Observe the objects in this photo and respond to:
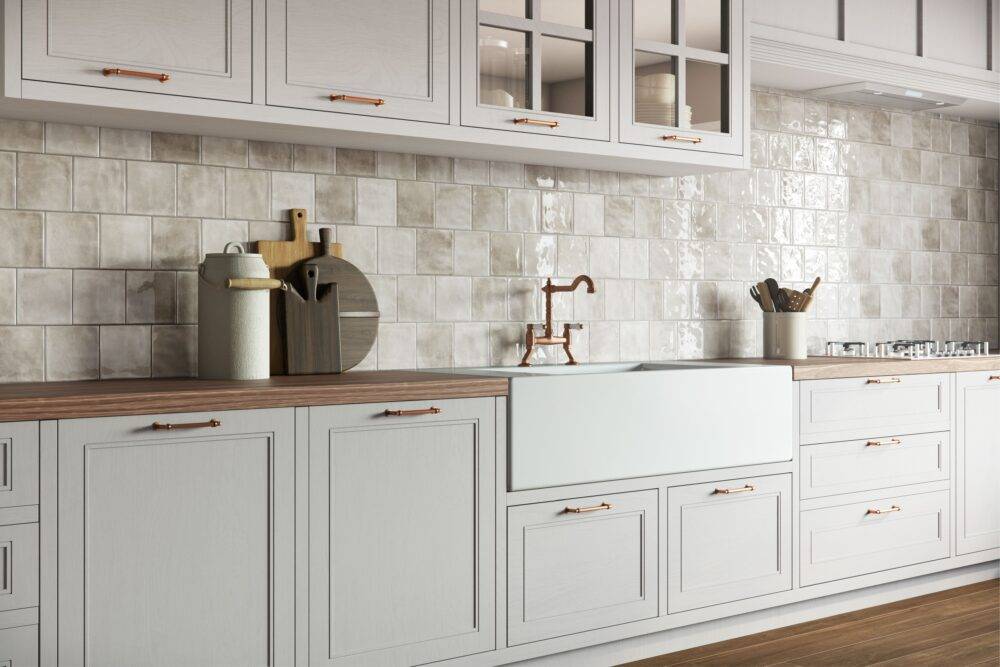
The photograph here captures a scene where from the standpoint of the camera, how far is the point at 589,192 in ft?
11.9

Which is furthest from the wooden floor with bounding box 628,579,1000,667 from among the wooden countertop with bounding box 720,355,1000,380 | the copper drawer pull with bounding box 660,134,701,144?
the copper drawer pull with bounding box 660,134,701,144

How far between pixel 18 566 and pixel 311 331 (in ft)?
3.35

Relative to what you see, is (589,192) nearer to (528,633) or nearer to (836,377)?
(836,377)

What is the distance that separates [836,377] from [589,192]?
1.06 metres

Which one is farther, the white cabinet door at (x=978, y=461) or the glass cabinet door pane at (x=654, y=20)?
the white cabinet door at (x=978, y=461)

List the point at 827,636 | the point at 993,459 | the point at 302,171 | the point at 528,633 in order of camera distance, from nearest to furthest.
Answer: the point at 528,633 → the point at 302,171 → the point at 827,636 → the point at 993,459

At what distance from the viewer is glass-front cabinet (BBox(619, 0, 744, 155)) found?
3.22 metres

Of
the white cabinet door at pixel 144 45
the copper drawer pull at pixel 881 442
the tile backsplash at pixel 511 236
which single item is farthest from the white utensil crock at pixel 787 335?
the white cabinet door at pixel 144 45

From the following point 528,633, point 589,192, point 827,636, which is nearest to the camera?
point 528,633

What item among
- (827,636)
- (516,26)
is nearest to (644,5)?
(516,26)

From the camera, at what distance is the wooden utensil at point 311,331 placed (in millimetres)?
2891

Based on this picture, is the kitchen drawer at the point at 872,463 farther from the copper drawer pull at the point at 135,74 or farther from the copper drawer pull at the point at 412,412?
the copper drawer pull at the point at 135,74

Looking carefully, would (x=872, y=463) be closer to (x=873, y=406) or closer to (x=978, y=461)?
(x=873, y=406)

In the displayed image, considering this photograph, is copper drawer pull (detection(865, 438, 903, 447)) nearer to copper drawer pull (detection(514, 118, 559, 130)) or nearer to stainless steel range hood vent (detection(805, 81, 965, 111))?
stainless steel range hood vent (detection(805, 81, 965, 111))
